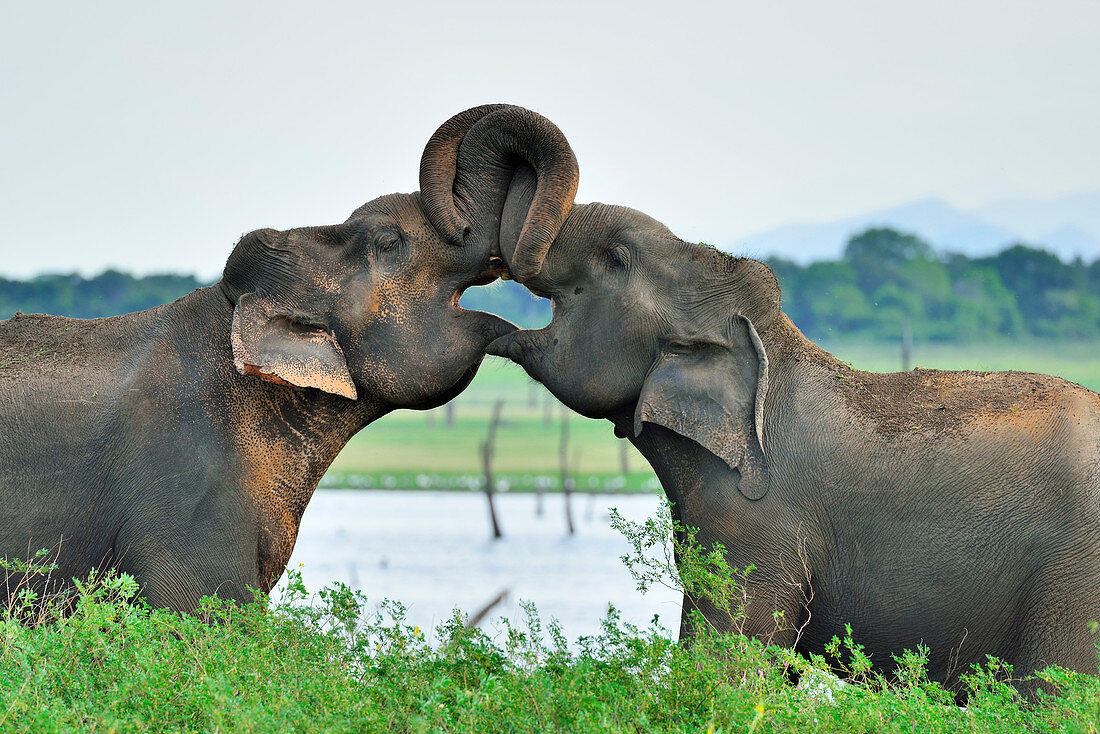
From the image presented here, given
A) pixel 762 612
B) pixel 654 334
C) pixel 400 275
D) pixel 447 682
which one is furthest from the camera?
pixel 400 275

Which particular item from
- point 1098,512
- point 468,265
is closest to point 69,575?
point 468,265

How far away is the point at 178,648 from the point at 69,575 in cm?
118

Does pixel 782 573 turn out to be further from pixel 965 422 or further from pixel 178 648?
pixel 178 648

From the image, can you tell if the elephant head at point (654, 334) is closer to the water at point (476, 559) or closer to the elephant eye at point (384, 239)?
the elephant eye at point (384, 239)

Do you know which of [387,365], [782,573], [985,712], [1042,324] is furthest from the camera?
[1042,324]

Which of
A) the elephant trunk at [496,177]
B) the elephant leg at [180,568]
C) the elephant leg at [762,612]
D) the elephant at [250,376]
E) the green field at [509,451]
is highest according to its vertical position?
the elephant trunk at [496,177]

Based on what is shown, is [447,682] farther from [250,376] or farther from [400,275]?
[400,275]

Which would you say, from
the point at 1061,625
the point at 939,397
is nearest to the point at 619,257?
the point at 939,397

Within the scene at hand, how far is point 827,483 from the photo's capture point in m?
4.83

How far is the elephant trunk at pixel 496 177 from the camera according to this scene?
5.28 meters

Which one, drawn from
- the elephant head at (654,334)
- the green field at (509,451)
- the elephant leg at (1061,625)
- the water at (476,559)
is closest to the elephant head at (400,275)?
the elephant head at (654,334)

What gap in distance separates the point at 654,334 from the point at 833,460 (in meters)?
0.90

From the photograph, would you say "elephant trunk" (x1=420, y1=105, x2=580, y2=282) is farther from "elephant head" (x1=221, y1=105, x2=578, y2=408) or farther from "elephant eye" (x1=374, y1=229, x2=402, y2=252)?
"elephant eye" (x1=374, y1=229, x2=402, y2=252)

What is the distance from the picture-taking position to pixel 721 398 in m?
4.95
